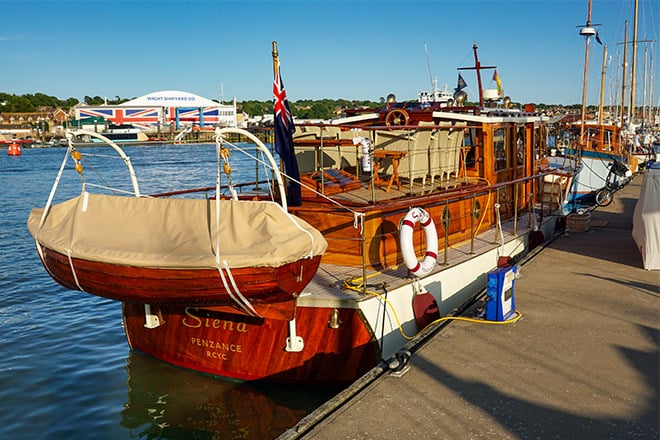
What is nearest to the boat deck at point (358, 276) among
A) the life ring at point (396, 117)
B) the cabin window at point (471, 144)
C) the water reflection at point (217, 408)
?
the water reflection at point (217, 408)

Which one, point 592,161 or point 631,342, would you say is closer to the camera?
point 631,342

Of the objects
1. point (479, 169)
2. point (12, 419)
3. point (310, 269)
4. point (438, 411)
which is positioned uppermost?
point (479, 169)

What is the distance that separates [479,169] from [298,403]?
597 cm

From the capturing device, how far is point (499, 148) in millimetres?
11969

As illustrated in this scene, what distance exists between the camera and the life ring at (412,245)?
7910 mm

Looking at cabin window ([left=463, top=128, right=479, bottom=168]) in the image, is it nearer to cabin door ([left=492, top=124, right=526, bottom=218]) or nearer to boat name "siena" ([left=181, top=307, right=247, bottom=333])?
cabin door ([left=492, top=124, right=526, bottom=218])

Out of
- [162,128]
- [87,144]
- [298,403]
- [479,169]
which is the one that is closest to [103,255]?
[298,403]

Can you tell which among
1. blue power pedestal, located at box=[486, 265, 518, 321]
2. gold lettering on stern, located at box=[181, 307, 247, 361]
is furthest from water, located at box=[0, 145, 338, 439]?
blue power pedestal, located at box=[486, 265, 518, 321]

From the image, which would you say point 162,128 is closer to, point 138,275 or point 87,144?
point 87,144

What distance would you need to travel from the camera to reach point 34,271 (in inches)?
676

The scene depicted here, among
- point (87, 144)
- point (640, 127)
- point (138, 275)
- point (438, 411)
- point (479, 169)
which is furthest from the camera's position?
point (87, 144)

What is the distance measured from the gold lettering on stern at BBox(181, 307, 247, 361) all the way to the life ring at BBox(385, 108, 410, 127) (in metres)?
5.02

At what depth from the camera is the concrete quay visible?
522cm

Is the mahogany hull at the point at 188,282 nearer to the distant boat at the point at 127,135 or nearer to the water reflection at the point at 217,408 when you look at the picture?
the water reflection at the point at 217,408
